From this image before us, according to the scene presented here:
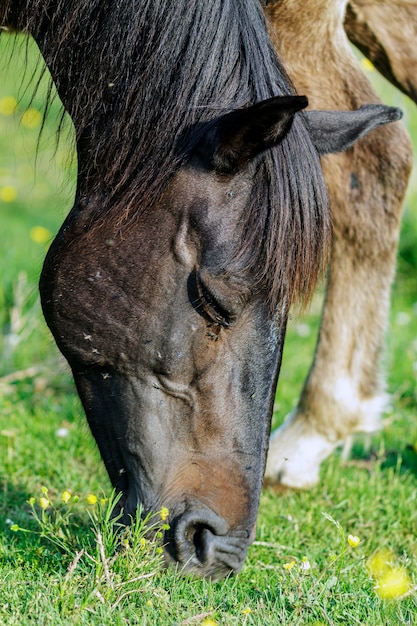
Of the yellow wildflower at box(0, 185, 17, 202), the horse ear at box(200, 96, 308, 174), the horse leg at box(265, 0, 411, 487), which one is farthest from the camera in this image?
the yellow wildflower at box(0, 185, 17, 202)

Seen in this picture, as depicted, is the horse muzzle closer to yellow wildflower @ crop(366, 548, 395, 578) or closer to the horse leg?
yellow wildflower @ crop(366, 548, 395, 578)

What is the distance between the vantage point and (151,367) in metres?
2.74

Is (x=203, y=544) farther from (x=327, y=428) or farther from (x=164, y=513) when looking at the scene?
(x=327, y=428)

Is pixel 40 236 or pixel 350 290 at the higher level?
pixel 350 290

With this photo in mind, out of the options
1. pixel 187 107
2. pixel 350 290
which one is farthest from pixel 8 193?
pixel 187 107

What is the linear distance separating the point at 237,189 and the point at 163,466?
89 cm

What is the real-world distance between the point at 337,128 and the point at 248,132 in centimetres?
61

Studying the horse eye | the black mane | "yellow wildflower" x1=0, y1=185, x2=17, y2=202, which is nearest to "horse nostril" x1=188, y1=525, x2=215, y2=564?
the horse eye

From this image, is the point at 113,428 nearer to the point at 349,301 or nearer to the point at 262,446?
the point at 262,446

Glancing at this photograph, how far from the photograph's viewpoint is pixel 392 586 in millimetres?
2664

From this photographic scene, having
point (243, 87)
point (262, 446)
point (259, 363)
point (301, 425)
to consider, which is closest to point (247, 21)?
point (243, 87)

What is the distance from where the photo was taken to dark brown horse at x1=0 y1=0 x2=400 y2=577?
266 centimetres

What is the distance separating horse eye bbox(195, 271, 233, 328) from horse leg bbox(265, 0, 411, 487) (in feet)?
4.67

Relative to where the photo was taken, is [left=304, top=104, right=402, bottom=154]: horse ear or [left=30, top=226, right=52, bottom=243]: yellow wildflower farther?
[left=30, top=226, right=52, bottom=243]: yellow wildflower
